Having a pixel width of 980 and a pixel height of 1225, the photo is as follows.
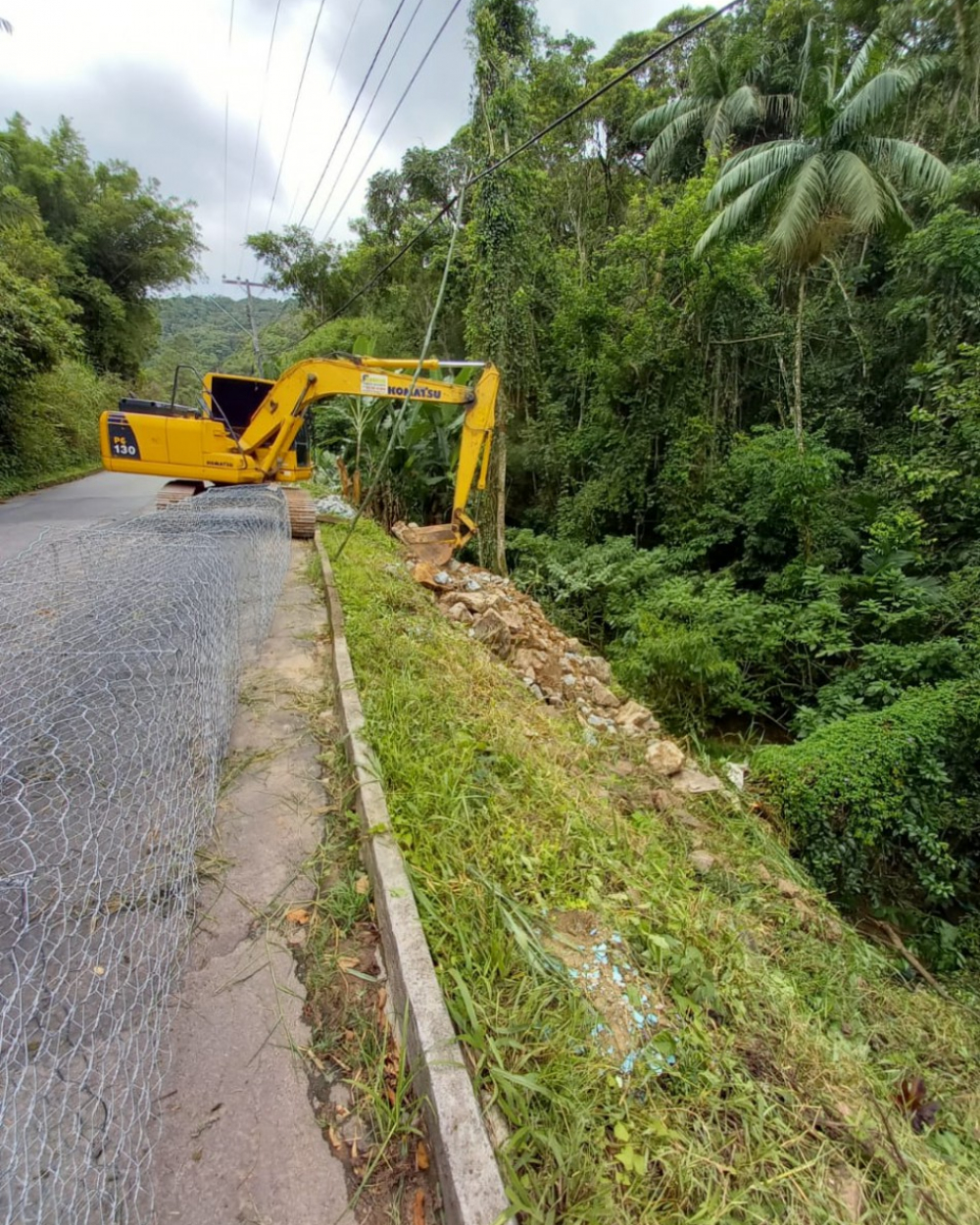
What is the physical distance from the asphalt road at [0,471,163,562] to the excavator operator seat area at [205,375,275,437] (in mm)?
2331

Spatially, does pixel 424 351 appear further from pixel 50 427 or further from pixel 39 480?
pixel 50 427

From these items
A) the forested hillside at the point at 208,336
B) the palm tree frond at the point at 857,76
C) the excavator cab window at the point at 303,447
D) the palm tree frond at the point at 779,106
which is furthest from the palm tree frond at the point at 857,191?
the forested hillside at the point at 208,336

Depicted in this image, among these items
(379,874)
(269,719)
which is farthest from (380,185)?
(379,874)

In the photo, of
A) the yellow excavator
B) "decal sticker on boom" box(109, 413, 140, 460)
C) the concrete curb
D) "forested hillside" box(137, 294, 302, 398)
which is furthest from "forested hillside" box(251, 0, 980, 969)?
"forested hillside" box(137, 294, 302, 398)

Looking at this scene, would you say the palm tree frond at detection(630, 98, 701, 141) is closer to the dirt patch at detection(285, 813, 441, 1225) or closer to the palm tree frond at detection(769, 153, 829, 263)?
the palm tree frond at detection(769, 153, 829, 263)

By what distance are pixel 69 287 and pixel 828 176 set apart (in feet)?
78.3

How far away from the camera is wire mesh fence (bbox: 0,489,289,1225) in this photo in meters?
1.22

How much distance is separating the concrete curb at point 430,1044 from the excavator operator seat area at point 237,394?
295 inches

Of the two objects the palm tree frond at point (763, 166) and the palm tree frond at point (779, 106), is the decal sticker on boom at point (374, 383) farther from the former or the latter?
the palm tree frond at point (779, 106)

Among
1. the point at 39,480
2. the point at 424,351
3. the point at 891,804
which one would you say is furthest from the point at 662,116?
the point at 39,480

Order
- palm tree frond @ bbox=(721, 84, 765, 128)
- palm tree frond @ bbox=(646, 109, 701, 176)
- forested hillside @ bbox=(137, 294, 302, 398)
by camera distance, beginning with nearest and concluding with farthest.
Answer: palm tree frond @ bbox=(721, 84, 765, 128) < palm tree frond @ bbox=(646, 109, 701, 176) < forested hillside @ bbox=(137, 294, 302, 398)

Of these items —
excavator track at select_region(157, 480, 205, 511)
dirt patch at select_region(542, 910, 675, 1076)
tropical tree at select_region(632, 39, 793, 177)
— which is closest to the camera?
dirt patch at select_region(542, 910, 675, 1076)

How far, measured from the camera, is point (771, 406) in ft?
35.6

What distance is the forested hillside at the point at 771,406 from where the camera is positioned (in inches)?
173
